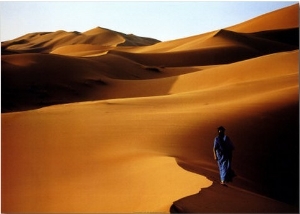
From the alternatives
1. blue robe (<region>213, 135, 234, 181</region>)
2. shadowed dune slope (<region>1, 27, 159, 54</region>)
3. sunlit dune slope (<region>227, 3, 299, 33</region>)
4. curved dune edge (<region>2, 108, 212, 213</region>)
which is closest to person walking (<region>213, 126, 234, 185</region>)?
blue robe (<region>213, 135, 234, 181</region>)

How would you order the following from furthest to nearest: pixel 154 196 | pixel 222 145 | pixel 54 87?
pixel 54 87, pixel 222 145, pixel 154 196

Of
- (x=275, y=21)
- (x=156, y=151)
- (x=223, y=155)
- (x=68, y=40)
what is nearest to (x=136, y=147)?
(x=156, y=151)

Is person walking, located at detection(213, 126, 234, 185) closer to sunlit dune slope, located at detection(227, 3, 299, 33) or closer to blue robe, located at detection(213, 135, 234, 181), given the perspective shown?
blue robe, located at detection(213, 135, 234, 181)

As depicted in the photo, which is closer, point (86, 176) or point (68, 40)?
point (86, 176)

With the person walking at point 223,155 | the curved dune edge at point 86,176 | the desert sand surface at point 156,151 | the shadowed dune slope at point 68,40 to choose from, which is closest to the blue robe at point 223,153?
the person walking at point 223,155

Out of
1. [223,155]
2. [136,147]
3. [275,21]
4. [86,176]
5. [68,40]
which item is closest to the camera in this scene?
[223,155]

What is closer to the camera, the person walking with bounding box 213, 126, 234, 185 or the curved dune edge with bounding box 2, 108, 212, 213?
the curved dune edge with bounding box 2, 108, 212, 213

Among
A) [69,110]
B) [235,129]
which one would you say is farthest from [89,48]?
[235,129]

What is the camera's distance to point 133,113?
13.1 metres

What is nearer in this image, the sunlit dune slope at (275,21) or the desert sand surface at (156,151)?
the desert sand surface at (156,151)

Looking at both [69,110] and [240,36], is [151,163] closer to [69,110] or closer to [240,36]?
[69,110]

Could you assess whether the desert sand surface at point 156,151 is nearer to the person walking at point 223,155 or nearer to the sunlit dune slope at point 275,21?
the person walking at point 223,155

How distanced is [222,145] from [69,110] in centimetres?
757

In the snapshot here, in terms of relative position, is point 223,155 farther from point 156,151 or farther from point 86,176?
point 86,176
